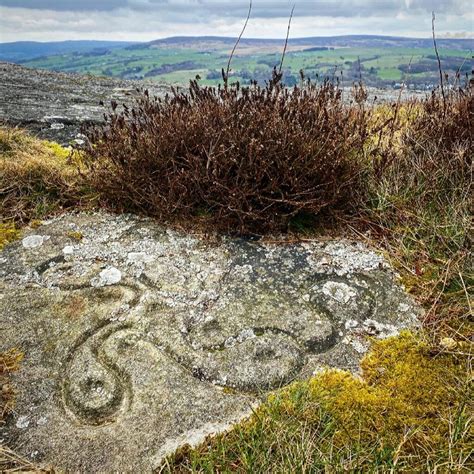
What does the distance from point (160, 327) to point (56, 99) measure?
5637mm

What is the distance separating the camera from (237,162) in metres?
3.12

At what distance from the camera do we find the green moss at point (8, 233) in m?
3.14

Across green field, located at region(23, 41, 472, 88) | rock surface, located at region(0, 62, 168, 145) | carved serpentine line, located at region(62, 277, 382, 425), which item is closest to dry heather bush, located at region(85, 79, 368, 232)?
green field, located at region(23, 41, 472, 88)

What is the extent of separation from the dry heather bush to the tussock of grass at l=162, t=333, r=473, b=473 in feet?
4.49

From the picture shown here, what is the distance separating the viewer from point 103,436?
1.82 meters

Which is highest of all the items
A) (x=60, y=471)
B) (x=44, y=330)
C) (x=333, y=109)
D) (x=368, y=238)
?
(x=333, y=109)

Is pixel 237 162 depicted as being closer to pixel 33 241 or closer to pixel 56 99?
pixel 33 241

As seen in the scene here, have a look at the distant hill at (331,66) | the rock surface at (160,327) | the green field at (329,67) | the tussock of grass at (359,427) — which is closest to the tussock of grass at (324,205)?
the tussock of grass at (359,427)

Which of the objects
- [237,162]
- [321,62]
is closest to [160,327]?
[237,162]

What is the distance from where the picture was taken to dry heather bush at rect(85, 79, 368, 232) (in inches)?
125

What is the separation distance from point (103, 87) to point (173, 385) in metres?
7.98

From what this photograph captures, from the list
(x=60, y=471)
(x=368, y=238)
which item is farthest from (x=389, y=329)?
(x=60, y=471)

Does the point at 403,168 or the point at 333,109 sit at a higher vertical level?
the point at 333,109

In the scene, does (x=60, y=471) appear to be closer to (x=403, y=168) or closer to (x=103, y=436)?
(x=103, y=436)
